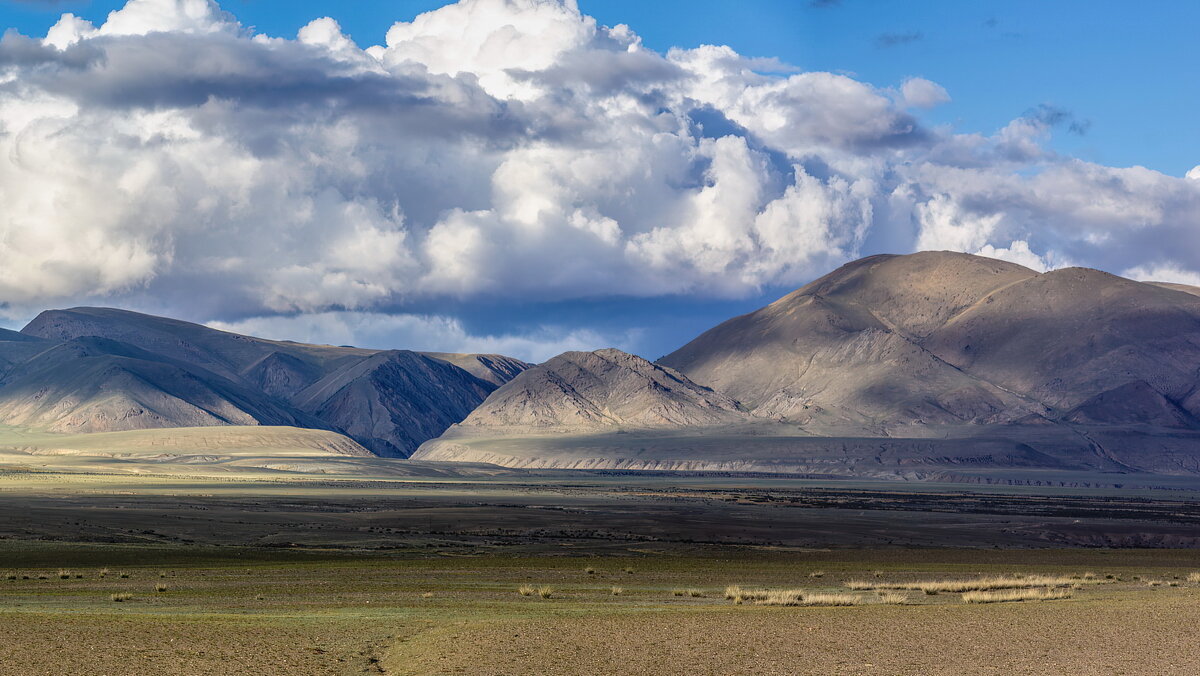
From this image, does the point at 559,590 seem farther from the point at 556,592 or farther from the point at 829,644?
the point at 829,644

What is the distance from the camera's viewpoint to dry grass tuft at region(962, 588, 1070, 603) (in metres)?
36.5

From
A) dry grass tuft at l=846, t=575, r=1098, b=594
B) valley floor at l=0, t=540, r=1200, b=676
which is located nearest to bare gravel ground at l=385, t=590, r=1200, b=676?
valley floor at l=0, t=540, r=1200, b=676

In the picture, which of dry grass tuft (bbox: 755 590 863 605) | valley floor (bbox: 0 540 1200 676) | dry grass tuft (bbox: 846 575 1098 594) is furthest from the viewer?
dry grass tuft (bbox: 846 575 1098 594)

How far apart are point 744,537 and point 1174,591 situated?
3545 centimetres

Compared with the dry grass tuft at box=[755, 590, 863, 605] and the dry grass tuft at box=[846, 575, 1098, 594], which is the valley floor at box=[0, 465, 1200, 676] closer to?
the dry grass tuft at box=[755, 590, 863, 605]

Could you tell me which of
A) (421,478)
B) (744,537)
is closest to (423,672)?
(744,537)

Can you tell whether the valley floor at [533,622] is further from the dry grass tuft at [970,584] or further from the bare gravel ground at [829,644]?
the dry grass tuft at [970,584]

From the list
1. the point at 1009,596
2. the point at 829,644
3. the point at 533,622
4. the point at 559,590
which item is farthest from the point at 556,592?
the point at 829,644

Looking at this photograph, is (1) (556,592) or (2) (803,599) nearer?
(2) (803,599)

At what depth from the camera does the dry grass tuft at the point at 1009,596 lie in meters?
36.5

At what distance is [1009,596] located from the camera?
37.1m

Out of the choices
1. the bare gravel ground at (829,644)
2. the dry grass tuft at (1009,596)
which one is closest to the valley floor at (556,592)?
the bare gravel ground at (829,644)

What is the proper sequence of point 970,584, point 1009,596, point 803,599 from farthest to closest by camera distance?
point 970,584 → point 1009,596 → point 803,599

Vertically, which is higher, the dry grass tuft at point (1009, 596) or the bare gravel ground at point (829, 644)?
the dry grass tuft at point (1009, 596)
